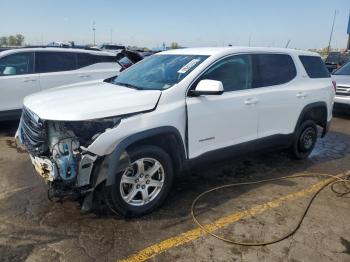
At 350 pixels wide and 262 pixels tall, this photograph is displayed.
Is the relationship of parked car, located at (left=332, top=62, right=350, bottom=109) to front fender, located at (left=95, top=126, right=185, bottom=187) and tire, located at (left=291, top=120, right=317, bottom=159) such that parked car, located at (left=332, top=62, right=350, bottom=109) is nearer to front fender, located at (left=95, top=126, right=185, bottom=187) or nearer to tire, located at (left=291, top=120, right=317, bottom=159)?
tire, located at (left=291, top=120, right=317, bottom=159)

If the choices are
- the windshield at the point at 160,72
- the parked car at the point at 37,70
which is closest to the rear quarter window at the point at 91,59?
the parked car at the point at 37,70

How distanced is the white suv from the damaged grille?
10 mm

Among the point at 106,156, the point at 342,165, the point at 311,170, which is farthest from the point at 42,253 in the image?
the point at 342,165

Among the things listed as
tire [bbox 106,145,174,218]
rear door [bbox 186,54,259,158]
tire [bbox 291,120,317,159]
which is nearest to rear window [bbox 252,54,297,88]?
rear door [bbox 186,54,259,158]

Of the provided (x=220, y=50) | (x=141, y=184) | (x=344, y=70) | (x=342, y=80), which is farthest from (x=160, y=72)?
(x=344, y=70)

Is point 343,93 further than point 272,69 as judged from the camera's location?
Yes

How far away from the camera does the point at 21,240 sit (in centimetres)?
332

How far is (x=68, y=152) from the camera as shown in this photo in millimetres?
3455

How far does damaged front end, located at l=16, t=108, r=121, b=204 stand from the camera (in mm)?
3365

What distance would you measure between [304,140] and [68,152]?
3.93 m

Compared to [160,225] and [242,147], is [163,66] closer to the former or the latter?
[242,147]

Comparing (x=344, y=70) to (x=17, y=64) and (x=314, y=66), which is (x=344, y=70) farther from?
(x=17, y=64)

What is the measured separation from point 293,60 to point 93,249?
397 cm

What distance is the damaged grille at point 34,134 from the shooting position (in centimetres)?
348
